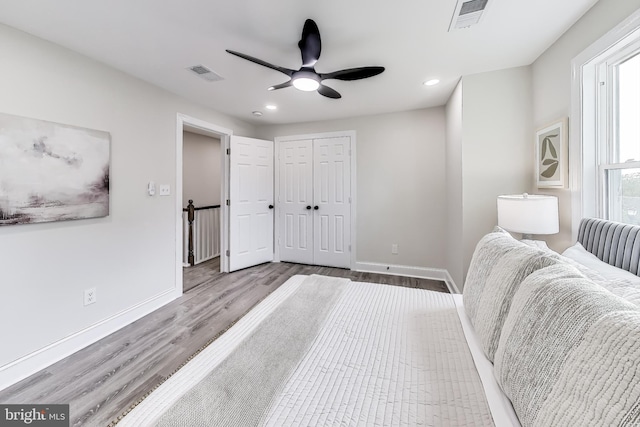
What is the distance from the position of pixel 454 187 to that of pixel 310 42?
7.15ft

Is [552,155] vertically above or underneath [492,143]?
underneath

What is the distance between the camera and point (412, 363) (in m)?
0.96

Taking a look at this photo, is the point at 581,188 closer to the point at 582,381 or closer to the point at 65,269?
the point at 582,381

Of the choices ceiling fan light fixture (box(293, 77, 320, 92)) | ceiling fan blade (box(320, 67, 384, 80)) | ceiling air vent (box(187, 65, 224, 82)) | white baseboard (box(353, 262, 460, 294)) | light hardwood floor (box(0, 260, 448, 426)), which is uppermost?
ceiling air vent (box(187, 65, 224, 82))

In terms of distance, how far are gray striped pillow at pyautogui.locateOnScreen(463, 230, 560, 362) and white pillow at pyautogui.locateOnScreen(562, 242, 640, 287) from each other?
40 centimetres

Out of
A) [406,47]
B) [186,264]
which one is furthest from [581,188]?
[186,264]

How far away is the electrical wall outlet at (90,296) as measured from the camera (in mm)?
2113

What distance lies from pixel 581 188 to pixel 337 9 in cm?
201

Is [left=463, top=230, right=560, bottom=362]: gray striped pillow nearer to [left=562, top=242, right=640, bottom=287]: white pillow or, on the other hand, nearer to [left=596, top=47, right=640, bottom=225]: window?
[left=562, top=242, right=640, bottom=287]: white pillow

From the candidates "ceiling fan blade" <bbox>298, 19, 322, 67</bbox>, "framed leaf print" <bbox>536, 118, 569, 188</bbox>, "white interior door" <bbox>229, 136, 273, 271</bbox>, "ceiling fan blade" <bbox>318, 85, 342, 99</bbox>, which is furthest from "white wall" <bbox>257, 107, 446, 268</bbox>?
"ceiling fan blade" <bbox>298, 19, 322, 67</bbox>

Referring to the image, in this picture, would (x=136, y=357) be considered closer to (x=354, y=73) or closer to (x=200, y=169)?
(x=354, y=73)

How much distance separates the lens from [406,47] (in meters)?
2.01

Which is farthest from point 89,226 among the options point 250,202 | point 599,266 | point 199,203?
point 599,266

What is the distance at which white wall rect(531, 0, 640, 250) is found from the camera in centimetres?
151
